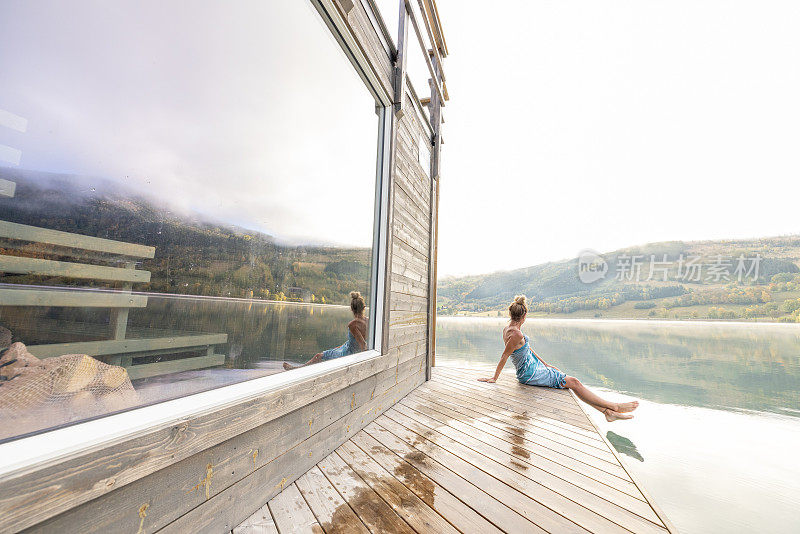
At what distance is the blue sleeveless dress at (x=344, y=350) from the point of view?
1775 mm

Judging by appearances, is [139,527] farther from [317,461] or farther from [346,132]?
[346,132]

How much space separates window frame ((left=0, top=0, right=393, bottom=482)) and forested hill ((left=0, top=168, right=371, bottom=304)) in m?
0.38

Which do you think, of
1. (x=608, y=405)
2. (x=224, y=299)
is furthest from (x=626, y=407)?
(x=224, y=299)

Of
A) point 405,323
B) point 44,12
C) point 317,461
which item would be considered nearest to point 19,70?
point 44,12

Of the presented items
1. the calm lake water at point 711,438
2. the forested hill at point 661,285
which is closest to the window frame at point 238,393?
the calm lake water at point 711,438

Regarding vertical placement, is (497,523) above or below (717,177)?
below

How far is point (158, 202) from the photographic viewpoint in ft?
3.55

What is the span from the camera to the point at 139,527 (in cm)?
76

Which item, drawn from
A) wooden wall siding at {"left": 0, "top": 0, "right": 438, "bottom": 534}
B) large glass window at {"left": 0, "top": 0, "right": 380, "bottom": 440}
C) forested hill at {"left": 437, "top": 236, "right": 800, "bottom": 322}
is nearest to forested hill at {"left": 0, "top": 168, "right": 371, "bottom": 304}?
large glass window at {"left": 0, "top": 0, "right": 380, "bottom": 440}

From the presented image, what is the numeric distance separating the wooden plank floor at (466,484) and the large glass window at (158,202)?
0.53 meters

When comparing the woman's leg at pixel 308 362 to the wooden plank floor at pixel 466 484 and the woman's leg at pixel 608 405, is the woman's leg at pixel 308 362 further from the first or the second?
the woman's leg at pixel 608 405

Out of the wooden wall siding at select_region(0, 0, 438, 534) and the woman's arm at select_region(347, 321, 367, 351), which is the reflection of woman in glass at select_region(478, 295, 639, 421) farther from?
the woman's arm at select_region(347, 321, 367, 351)

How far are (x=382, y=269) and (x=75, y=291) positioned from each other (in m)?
1.55

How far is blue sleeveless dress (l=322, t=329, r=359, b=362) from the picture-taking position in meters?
1.78
